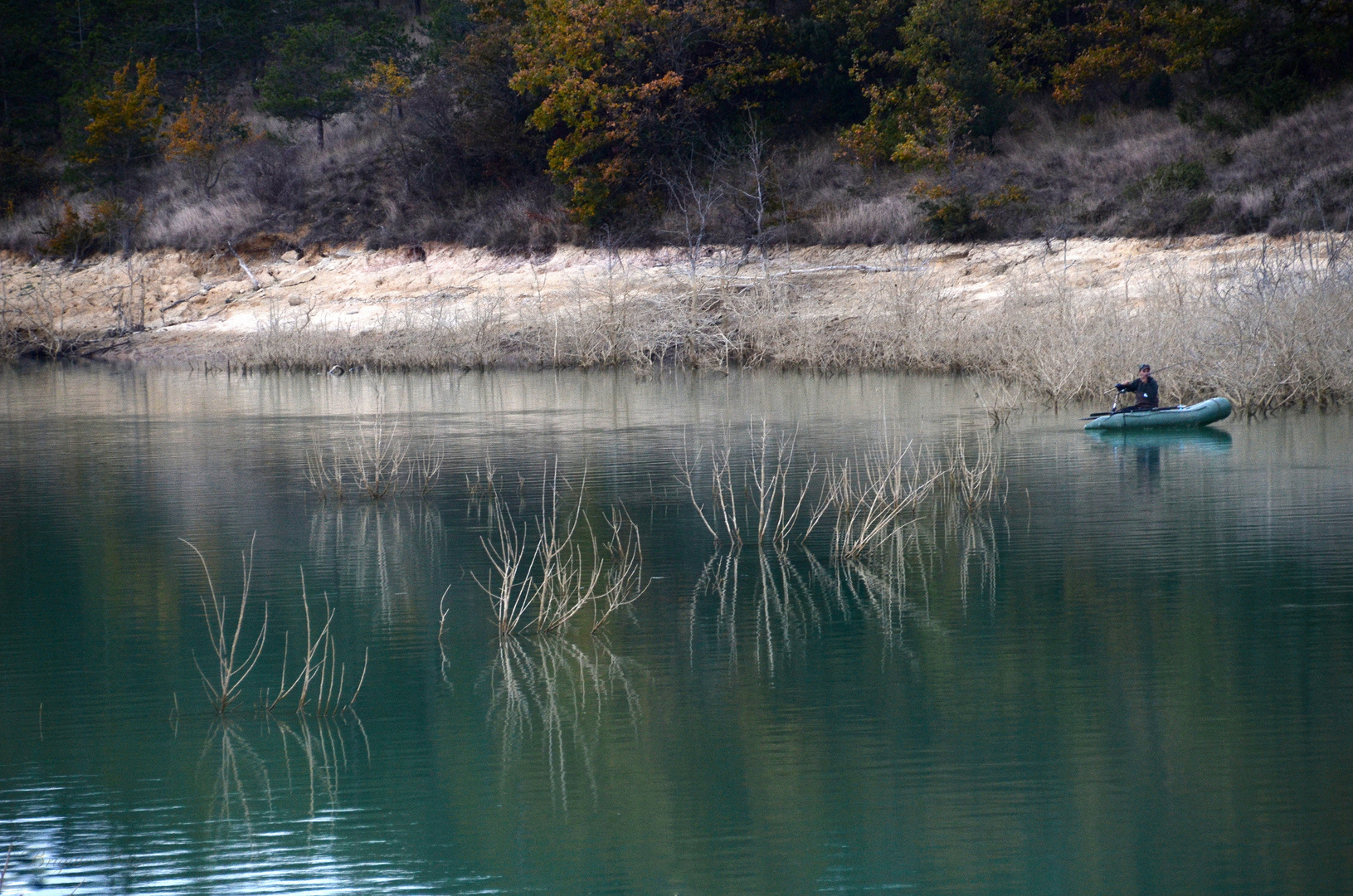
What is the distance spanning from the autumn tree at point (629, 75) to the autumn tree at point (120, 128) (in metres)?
15.5

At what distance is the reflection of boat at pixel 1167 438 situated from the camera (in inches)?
763

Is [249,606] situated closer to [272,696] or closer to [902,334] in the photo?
[272,696]

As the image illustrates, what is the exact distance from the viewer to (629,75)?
41.2 m

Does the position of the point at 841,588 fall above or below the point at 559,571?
below

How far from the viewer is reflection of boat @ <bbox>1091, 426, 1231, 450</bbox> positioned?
19375mm

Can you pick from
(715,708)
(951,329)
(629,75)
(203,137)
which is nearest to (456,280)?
(629,75)

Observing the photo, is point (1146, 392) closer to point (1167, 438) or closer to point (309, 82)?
point (1167, 438)

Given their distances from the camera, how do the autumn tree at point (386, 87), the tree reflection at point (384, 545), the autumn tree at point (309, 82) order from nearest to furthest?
the tree reflection at point (384, 545), the autumn tree at point (386, 87), the autumn tree at point (309, 82)

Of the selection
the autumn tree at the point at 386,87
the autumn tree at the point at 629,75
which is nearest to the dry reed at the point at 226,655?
the autumn tree at the point at 629,75

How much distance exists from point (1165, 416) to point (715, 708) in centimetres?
1387

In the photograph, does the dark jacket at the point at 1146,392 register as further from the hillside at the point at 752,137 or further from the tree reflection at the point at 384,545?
the hillside at the point at 752,137

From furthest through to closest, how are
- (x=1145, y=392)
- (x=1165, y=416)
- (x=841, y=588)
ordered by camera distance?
(x=1145, y=392) → (x=1165, y=416) → (x=841, y=588)

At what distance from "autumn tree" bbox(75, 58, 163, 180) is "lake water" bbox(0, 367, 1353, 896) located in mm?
36508

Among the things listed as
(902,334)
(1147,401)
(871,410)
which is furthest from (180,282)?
(1147,401)
